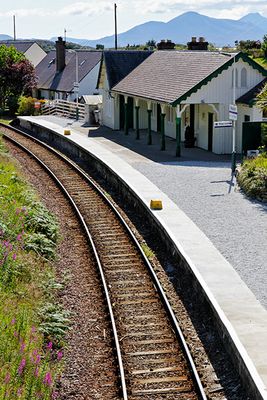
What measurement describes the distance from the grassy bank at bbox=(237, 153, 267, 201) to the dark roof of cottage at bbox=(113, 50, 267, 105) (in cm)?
713

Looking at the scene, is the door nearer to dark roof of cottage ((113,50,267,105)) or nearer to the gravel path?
dark roof of cottage ((113,50,267,105))

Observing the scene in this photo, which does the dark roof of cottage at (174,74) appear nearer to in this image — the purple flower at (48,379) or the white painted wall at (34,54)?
the purple flower at (48,379)

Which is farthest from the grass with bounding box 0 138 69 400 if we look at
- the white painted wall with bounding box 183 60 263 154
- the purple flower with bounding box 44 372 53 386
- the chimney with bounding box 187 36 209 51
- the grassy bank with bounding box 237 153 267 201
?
the chimney with bounding box 187 36 209 51

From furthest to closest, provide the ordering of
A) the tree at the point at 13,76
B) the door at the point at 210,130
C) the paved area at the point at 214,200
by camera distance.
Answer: the tree at the point at 13,76 < the door at the point at 210,130 < the paved area at the point at 214,200

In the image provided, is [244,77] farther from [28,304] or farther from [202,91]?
[28,304]

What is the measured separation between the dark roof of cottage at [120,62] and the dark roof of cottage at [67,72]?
52.8 ft

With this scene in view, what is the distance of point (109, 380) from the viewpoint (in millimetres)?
10820

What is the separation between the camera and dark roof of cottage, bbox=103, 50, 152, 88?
44562 millimetres

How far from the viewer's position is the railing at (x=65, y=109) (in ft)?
168

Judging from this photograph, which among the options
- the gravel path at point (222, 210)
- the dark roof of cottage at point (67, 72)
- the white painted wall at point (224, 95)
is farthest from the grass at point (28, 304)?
the dark roof of cottage at point (67, 72)

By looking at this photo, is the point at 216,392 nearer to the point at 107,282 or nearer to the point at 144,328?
the point at 144,328

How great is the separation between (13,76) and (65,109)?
28.8 feet

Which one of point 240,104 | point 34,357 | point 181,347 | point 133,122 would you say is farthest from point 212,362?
point 133,122

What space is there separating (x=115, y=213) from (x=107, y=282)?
21.3 feet
